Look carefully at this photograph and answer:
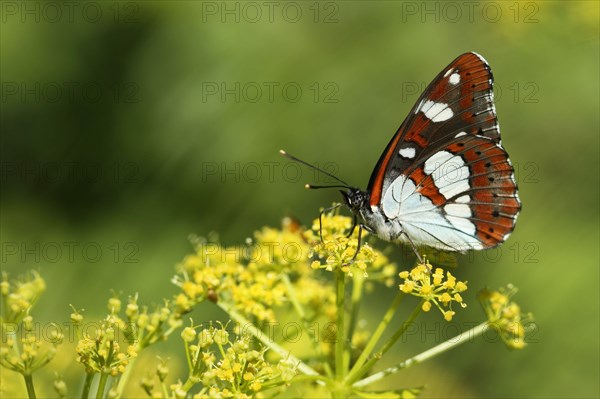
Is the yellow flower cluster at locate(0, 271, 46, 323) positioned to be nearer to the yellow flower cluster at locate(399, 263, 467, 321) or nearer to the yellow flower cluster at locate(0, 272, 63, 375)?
the yellow flower cluster at locate(0, 272, 63, 375)

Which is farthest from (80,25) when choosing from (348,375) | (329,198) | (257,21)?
(348,375)

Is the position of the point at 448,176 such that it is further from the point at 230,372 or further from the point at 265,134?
the point at 230,372

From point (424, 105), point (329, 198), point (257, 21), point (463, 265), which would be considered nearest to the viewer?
point (424, 105)

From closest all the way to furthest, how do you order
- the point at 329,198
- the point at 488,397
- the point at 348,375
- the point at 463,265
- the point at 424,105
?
the point at 348,375 → the point at 424,105 → the point at 488,397 → the point at 463,265 → the point at 329,198

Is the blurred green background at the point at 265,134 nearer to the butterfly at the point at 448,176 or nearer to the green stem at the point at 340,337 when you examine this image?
the butterfly at the point at 448,176

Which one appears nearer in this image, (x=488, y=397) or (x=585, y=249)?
(x=488, y=397)

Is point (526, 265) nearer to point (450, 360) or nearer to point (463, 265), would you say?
point (463, 265)

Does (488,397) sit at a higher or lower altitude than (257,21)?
lower

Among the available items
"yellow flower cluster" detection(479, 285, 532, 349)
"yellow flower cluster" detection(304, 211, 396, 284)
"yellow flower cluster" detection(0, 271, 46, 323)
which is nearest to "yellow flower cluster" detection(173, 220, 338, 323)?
"yellow flower cluster" detection(304, 211, 396, 284)
